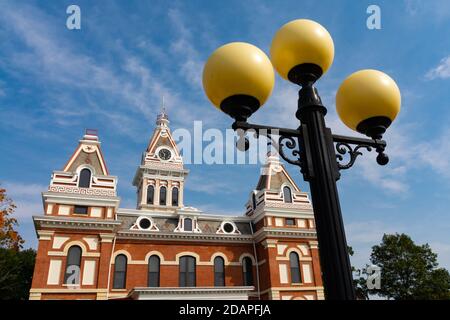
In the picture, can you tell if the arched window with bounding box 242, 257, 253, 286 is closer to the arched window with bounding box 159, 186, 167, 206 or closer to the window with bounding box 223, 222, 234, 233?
the window with bounding box 223, 222, 234, 233

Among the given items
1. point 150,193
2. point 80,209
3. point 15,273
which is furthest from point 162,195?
point 15,273

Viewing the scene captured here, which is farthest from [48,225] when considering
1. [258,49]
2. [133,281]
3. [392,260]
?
[392,260]

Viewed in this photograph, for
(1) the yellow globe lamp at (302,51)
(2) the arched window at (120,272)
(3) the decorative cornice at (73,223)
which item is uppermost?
(3) the decorative cornice at (73,223)

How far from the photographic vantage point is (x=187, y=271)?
23969mm

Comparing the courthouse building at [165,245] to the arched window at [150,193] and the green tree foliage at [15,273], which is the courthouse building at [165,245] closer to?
the arched window at [150,193]

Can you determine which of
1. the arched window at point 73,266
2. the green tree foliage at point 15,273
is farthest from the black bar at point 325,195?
the green tree foliage at point 15,273

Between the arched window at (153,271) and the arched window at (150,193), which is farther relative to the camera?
the arched window at (150,193)

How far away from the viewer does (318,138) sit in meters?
3.23

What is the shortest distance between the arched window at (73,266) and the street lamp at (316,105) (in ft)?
66.4

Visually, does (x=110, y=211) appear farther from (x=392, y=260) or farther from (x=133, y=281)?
(x=392, y=260)

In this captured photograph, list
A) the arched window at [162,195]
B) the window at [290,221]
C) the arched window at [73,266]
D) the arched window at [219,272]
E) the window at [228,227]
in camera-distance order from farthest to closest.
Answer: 1. the arched window at [162,195]
2. the window at [228,227]
3. the window at [290,221]
4. the arched window at [219,272]
5. the arched window at [73,266]

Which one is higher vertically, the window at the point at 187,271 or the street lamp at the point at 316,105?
the window at the point at 187,271

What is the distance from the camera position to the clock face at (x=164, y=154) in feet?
120
